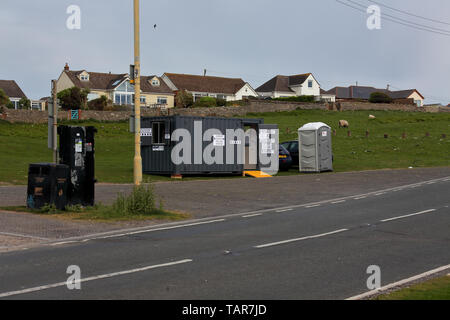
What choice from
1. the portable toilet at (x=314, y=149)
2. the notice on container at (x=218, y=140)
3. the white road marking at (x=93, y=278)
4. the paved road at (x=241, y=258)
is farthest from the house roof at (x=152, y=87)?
the white road marking at (x=93, y=278)

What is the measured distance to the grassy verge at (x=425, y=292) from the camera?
6909mm

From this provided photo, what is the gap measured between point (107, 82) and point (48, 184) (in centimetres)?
7745

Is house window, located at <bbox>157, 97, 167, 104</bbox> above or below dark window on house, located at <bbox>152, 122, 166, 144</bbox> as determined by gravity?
above

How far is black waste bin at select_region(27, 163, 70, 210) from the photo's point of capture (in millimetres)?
14852

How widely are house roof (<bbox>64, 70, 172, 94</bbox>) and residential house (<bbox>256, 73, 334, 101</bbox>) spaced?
25459mm

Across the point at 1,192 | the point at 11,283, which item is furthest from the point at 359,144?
the point at 11,283

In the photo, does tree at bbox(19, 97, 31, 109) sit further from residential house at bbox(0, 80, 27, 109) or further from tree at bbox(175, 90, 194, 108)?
tree at bbox(175, 90, 194, 108)

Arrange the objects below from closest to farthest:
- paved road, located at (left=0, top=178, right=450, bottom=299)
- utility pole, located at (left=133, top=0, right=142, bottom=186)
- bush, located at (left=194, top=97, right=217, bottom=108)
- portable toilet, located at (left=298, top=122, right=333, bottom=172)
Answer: paved road, located at (left=0, top=178, right=450, bottom=299) → utility pole, located at (left=133, top=0, right=142, bottom=186) → portable toilet, located at (left=298, top=122, right=333, bottom=172) → bush, located at (left=194, top=97, right=217, bottom=108)

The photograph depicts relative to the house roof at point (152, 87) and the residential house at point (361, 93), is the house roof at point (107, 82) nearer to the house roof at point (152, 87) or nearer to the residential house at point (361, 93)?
the house roof at point (152, 87)

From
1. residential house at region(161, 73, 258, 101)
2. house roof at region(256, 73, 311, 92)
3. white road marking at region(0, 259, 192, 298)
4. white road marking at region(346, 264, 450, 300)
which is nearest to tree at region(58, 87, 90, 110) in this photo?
residential house at region(161, 73, 258, 101)

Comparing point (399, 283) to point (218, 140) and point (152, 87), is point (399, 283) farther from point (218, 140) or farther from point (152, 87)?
point (152, 87)

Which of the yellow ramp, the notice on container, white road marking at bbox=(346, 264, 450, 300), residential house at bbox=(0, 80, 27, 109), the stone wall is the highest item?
residential house at bbox=(0, 80, 27, 109)

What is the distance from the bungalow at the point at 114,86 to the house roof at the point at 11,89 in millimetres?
6741
